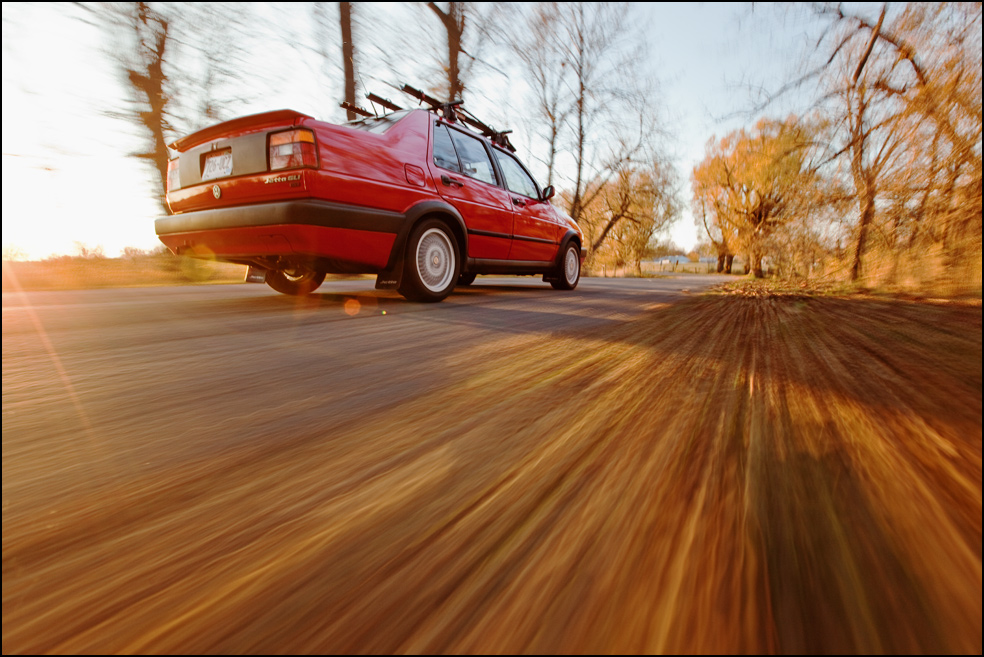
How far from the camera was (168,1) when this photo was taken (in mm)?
8508

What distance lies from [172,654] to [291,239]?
10.2 ft

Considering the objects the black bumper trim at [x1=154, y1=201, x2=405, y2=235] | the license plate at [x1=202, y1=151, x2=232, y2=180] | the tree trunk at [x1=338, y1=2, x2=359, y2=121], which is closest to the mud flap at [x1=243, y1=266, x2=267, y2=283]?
the black bumper trim at [x1=154, y1=201, x2=405, y2=235]

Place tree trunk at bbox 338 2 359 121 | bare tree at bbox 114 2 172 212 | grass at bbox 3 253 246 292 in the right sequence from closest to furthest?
1. grass at bbox 3 253 246 292
2. bare tree at bbox 114 2 172 212
3. tree trunk at bbox 338 2 359 121

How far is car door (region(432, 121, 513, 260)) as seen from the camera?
433cm

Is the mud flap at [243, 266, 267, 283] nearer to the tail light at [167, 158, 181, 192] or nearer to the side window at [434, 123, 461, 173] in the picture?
the tail light at [167, 158, 181, 192]

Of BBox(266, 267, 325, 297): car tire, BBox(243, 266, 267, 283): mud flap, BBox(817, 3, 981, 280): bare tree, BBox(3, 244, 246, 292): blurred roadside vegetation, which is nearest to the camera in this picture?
BBox(817, 3, 981, 280): bare tree

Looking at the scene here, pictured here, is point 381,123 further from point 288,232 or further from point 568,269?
point 568,269

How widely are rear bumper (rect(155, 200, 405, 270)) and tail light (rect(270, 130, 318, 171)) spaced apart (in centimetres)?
28

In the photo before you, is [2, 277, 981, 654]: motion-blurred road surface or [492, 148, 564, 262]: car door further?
[492, 148, 564, 262]: car door

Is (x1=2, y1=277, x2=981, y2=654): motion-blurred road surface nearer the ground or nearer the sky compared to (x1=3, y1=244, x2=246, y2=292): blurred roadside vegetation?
nearer the ground

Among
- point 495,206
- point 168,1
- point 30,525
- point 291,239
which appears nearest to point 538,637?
point 30,525

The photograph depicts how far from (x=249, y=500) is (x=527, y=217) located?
Answer: 519 cm

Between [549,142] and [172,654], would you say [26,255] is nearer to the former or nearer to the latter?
[172,654]

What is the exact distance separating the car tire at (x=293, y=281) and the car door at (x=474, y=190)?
177 centimetres
